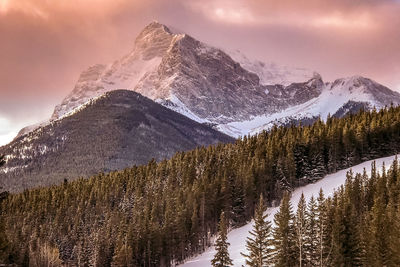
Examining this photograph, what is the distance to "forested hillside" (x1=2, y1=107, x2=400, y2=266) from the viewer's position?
105062mm

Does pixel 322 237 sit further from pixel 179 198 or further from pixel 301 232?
pixel 179 198

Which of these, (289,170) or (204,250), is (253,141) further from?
(204,250)

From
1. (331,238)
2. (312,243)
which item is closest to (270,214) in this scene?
(312,243)

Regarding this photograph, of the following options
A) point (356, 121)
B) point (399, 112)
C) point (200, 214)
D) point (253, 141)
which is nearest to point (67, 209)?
point (200, 214)

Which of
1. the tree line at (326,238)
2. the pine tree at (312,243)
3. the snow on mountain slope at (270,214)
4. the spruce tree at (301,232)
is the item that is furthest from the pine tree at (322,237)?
the snow on mountain slope at (270,214)

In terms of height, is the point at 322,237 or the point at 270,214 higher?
the point at 270,214

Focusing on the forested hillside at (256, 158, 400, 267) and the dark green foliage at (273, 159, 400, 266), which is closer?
the dark green foliage at (273, 159, 400, 266)

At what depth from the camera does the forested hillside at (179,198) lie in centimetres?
10506

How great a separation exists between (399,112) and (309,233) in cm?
7947

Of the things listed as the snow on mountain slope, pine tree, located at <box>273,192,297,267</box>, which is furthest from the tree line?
the snow on mountain slope

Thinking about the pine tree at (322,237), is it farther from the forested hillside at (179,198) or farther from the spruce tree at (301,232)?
the forested hillside at (179,198)

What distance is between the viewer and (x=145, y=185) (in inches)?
5531

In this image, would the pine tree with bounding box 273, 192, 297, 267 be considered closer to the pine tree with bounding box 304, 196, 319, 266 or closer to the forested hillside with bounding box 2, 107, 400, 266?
the pine tree with bounding box 304, 196, 319, 266

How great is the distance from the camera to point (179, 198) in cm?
11694
